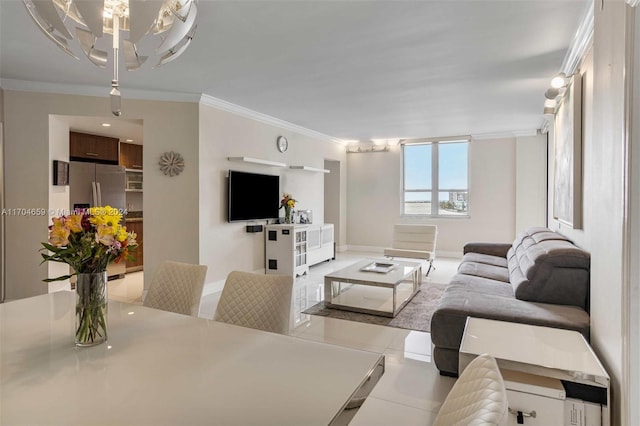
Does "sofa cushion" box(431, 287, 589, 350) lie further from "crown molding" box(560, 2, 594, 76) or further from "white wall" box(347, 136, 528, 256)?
"white wall" box(347, 136, 528, 256)

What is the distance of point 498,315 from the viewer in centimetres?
231

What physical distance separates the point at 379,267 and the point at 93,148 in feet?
16.2

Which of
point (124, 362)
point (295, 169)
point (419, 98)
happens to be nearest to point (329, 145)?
point (295, 169)

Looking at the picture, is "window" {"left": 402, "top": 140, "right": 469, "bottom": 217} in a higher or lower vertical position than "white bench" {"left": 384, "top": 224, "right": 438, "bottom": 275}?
higher

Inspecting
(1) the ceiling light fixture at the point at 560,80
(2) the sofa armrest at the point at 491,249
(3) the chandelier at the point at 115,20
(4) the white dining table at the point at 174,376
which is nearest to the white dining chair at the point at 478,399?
(4) the white dining table at the point at 174,376

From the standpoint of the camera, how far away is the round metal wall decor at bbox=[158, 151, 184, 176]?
14.3ft

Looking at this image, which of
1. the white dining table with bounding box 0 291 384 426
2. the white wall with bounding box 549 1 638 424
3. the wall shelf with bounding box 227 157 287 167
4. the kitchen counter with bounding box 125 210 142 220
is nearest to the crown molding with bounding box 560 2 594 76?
the white wall with bounding box 549 1 638 424

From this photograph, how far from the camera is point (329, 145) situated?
25.4ft

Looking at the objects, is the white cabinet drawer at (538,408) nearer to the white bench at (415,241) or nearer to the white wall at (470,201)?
the white bench at (415,241)

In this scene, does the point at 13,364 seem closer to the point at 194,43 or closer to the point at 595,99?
the point at 194,43

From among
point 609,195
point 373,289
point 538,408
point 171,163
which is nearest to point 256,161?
point 171,163

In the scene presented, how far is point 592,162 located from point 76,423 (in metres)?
2.64

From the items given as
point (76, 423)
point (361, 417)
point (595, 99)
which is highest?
point (595, 99)

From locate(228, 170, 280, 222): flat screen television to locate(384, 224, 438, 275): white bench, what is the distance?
2131 millimetres
